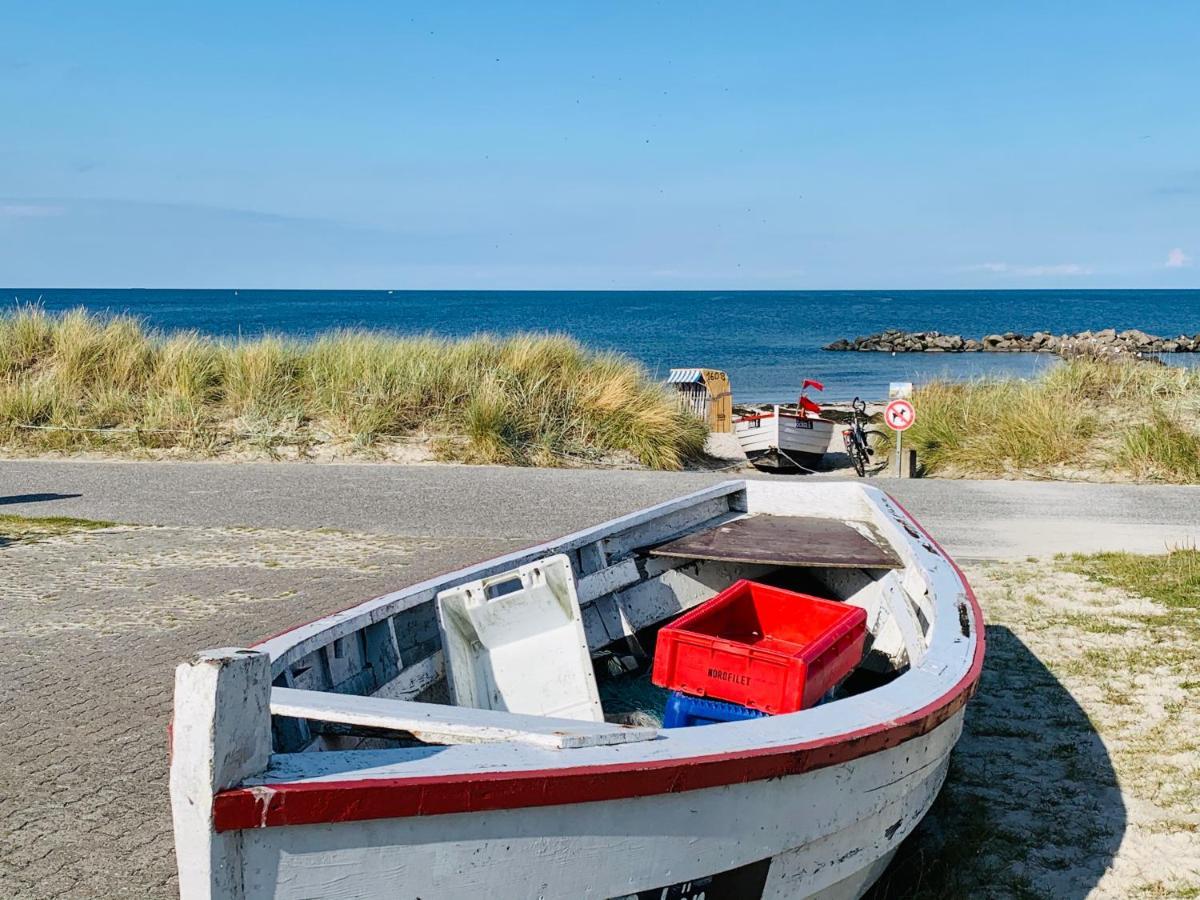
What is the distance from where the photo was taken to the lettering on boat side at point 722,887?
2.99 meters

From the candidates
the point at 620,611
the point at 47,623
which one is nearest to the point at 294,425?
the point at 47,623

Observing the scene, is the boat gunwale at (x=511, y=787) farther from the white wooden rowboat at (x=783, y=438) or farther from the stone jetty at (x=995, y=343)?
the stone jetty at (x=995, y=343)

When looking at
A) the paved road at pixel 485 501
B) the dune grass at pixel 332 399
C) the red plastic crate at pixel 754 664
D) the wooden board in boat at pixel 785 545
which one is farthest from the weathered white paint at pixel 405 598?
the dune grass at pixel 332 399

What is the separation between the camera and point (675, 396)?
17766mm

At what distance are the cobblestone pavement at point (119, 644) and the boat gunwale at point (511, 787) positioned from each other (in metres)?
1.90

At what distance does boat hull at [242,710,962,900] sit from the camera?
2529 mm

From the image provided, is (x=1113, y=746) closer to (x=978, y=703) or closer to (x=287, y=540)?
(x=978, y=703)

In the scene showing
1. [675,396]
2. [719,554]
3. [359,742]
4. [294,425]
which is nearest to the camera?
[359,742]

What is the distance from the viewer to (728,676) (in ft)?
14.8

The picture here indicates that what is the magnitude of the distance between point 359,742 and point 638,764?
116 cm

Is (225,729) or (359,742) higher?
(225,729)

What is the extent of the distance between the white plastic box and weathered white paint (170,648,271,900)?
188cm

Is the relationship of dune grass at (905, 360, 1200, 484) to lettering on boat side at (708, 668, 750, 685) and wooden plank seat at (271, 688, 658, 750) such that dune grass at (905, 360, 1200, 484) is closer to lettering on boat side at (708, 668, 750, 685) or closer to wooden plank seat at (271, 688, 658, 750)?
lettering on boat side at (708, 668, 750, 685)

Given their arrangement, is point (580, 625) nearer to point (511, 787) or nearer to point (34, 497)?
point (511, 787)
